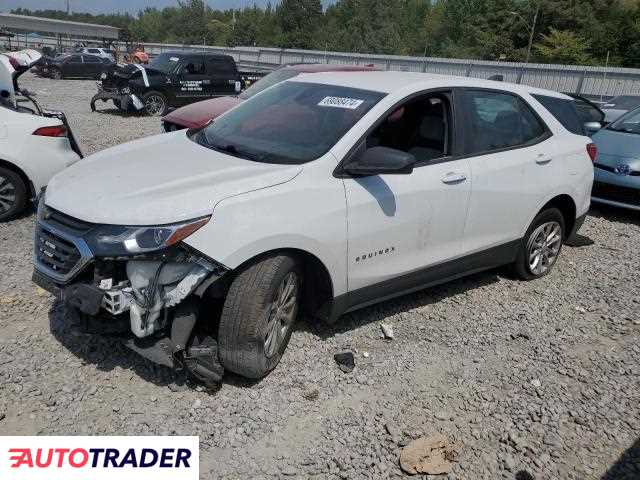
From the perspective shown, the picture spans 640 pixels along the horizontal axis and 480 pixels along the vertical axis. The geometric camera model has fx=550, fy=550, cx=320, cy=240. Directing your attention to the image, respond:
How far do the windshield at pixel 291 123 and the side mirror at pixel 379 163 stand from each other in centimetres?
22

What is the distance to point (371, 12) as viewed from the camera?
295 feet

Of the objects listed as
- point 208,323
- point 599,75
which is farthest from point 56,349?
point 599,75

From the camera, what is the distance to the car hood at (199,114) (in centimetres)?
795

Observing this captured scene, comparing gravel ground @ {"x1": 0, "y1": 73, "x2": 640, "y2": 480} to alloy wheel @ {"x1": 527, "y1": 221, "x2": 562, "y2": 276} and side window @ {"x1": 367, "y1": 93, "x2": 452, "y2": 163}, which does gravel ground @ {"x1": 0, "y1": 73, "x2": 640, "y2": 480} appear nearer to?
alloy wheel @ {"x1": 527, "y1": 221, "x2": 562, "y2": 276}

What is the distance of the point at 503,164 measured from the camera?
434cm

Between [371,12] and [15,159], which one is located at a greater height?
[371,12]

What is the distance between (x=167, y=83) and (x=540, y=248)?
40.6 ft

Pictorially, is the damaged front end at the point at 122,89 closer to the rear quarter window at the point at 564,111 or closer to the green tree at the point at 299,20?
the rear quarter window at the point at 564,111

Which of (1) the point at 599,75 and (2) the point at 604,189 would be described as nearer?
(2) the point at 604,189

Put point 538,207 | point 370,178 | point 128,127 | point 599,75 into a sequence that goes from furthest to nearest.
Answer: point 599,75 → point 128,127 → point 538,207 → point 370,178

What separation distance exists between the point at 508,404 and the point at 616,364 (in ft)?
3.64

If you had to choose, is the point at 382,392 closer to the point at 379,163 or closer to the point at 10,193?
the point at 379,163

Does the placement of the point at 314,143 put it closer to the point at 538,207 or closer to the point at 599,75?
the point at 538,207

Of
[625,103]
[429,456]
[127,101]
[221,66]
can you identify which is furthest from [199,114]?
[625,103]
